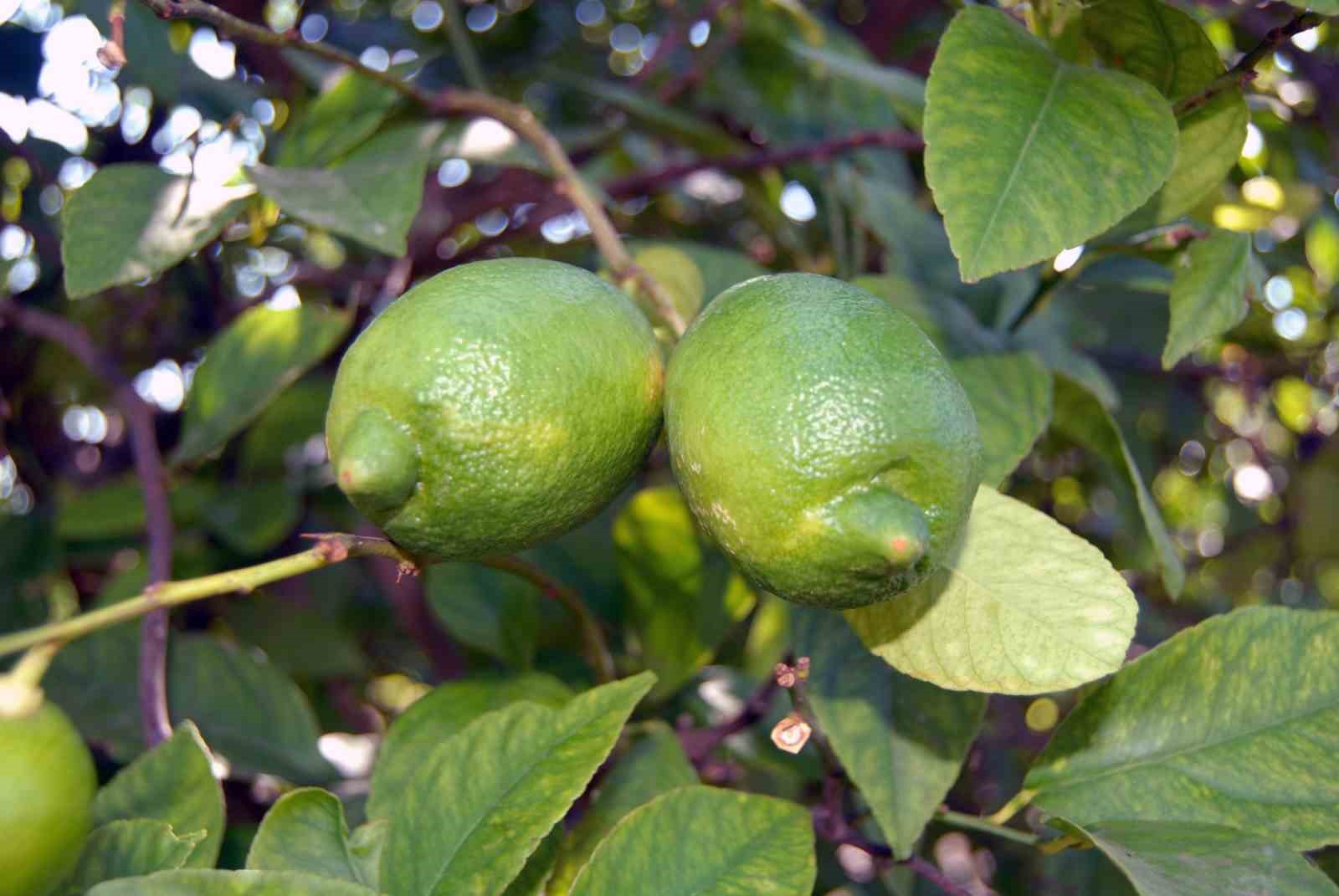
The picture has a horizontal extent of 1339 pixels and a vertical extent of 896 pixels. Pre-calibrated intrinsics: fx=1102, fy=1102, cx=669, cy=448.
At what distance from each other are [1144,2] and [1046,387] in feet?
0.93

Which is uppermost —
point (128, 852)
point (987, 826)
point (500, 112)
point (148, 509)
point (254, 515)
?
point (500, 112)

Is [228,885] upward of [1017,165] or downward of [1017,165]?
downward

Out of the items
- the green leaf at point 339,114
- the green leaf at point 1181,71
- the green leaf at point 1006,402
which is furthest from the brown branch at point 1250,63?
the green leaf at point 339,114

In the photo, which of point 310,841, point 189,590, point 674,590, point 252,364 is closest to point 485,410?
point 189,590

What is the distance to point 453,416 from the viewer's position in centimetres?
60

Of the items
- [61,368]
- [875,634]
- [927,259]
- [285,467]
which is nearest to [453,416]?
[875,634]

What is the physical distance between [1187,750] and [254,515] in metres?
1.11

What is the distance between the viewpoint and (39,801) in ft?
1.82

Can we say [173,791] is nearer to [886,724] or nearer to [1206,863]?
[886,724]

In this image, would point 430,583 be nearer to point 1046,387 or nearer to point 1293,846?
point 1046,387

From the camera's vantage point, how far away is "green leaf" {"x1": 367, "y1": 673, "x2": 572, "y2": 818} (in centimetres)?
85

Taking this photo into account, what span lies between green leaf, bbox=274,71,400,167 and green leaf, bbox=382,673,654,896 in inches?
23.4

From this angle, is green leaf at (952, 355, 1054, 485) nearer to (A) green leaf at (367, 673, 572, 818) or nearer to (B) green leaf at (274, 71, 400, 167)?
(A) green leaf at (367, 673, 572, 818)

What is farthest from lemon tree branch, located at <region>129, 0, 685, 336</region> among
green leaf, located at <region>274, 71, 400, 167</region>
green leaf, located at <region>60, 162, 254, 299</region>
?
green leaf, located at <region>60, 162, 254, 299</region>
